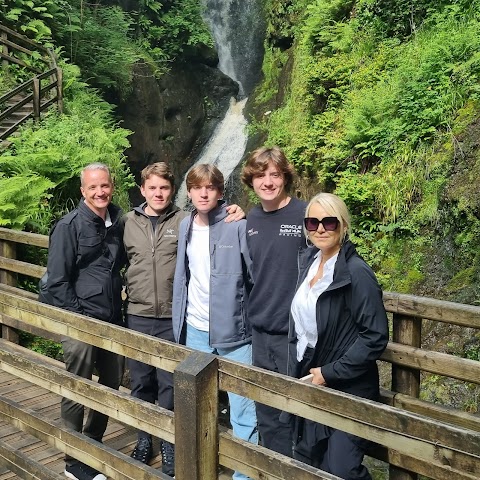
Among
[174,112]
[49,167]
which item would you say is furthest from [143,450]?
[174,112]

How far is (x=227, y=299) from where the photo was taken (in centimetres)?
372

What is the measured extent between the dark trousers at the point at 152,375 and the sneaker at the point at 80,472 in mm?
497

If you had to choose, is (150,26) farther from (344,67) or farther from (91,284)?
(91,284)

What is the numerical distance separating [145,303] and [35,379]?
2.91 ft

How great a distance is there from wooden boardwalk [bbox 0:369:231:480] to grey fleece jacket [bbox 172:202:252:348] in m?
0.88

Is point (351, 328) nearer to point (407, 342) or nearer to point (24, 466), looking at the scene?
point (407, 342)

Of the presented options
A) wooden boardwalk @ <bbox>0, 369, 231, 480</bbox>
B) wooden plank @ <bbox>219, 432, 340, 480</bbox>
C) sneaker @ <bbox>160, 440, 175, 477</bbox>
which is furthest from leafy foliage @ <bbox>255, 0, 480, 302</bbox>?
wooden plank @ <bbox>219, 432, 340, 480</bbox>

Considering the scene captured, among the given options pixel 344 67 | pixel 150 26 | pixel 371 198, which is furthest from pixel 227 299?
pixel 150 26

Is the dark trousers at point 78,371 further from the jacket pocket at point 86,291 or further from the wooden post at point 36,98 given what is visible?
the wooden post at point 36,98

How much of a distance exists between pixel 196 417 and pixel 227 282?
1.18 meters

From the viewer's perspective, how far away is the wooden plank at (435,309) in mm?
3428

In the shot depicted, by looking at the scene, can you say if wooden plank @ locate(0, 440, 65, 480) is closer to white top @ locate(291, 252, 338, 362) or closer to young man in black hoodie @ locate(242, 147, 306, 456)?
young man in black hoodie @ locate(242, 147, 306, 456)

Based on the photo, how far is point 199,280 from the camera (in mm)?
3822

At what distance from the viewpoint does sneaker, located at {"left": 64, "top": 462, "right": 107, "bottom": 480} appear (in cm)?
395
